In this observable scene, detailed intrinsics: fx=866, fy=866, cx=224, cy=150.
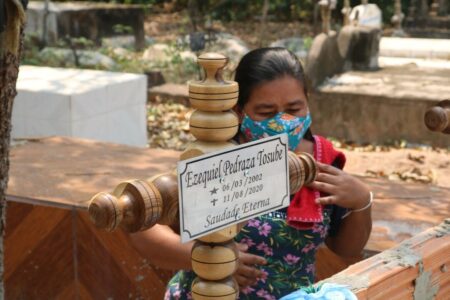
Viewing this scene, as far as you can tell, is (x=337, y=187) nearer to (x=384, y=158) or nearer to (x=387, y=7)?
(x=384, y=158)

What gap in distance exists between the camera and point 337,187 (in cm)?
219

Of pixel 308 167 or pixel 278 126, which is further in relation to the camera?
pixel 278 126

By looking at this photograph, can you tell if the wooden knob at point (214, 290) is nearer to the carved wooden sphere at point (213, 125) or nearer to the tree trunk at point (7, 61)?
the carved wooden sphere at point (213, 125)

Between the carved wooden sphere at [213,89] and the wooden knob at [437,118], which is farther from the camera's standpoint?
the wooden knob at [437,118]

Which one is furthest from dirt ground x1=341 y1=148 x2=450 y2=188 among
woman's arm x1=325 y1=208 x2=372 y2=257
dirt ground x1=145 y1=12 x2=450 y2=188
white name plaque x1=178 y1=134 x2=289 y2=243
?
white name plaque x1=178 y1=134 x2=289 y2=243

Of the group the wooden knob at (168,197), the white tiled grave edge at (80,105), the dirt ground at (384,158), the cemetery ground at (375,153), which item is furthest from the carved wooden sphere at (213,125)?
the dirt ground at (384,158)

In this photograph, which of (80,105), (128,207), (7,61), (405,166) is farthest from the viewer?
(405,166)

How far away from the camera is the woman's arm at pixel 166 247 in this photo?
2117 millimetres

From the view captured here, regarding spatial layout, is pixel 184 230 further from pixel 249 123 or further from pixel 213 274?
pixel 249 123

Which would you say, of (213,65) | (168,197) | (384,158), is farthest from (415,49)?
(168,197)

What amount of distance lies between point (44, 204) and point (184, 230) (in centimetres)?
225

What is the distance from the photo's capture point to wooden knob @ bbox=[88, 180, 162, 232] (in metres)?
1.54

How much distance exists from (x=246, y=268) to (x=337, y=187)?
0.32 m

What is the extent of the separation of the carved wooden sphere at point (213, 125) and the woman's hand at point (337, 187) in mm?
462
